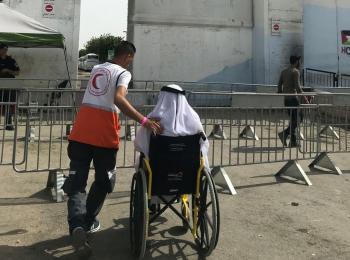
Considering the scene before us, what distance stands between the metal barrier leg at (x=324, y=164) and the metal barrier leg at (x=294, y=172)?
0.81 meters

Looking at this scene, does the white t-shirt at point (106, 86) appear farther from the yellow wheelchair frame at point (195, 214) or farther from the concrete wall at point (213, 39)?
the concrete wall at point (213, 39)

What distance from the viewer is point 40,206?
18.6 feet

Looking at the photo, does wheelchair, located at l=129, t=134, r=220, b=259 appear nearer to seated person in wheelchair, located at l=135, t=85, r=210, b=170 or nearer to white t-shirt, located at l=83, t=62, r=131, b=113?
seated person in wheelchair, located at l=135, t=85, r=210, b=170

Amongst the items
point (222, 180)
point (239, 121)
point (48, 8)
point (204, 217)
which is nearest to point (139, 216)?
point (204, 217)

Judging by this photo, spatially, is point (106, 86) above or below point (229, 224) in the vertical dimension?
above

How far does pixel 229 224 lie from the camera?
5211 mm

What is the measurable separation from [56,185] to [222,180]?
7.29 feet

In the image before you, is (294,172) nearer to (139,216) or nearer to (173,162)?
(173,162)

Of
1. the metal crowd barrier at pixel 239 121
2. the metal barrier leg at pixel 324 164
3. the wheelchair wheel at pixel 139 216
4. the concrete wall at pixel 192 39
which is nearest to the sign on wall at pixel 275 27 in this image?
the concrete wall at pixel 192 39

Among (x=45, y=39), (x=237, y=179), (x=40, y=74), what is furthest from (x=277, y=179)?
(x=40, y=74)

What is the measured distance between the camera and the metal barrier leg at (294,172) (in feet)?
23.0

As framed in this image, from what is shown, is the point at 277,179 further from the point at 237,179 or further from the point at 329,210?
the point at 329,210

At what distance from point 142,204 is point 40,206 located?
2174mm

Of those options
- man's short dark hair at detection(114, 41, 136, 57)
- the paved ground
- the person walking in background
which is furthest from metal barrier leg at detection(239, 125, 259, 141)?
man's short dark hair at detection(114, 41, 136, 57)
